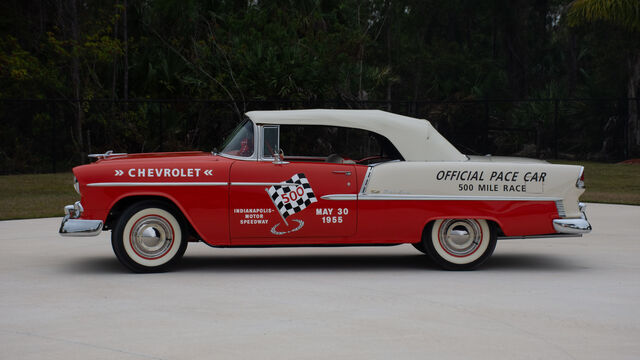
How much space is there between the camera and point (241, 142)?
29.0 ft

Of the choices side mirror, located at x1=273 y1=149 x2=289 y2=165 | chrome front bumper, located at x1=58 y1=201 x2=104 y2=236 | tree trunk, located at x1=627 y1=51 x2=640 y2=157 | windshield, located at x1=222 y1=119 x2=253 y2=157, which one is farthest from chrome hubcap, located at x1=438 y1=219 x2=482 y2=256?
tree trunk, located at x1=627 y1=51 x2=640 y2=157

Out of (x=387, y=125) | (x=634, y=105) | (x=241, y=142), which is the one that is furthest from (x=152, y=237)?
(x=634, y=105)

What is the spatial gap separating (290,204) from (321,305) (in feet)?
5.64

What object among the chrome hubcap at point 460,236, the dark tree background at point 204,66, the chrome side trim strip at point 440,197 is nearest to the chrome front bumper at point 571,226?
the chrome side trim strip at point 440,197

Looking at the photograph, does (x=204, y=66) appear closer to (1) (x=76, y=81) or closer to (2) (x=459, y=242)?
(1) (x=76, y=81)

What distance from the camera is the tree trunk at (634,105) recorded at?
98.0ft

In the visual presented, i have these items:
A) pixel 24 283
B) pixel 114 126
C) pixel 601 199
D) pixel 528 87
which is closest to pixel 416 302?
pixel 24 283

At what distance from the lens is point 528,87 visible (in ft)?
141

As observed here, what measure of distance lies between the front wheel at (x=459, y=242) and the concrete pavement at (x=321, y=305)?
161mm

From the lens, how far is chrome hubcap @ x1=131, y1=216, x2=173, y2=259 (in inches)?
334

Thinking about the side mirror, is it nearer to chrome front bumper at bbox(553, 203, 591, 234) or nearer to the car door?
the car door

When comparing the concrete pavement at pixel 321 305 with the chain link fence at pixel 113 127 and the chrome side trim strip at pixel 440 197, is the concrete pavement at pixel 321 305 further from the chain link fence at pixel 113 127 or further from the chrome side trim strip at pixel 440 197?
the chain link fence at pixel 113 127

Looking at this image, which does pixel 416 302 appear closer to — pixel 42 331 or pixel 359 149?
pixel 359 149

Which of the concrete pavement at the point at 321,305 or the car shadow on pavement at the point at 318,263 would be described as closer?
the concrete pavement at the point at 321,305
